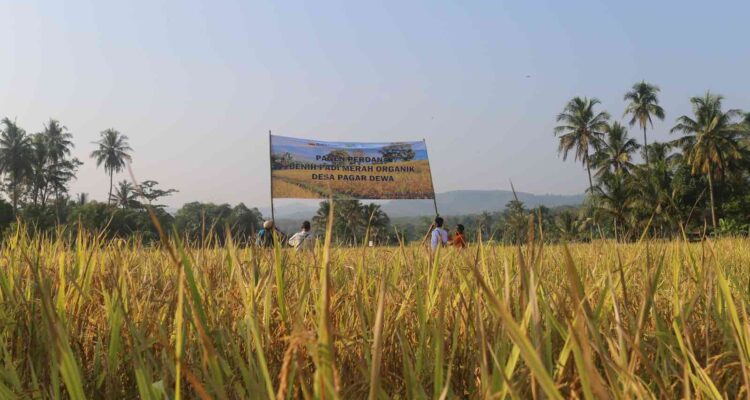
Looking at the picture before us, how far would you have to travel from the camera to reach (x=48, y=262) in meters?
2.10

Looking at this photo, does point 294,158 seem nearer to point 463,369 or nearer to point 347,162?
point 347,162

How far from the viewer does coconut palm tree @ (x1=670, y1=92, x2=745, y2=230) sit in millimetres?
42062

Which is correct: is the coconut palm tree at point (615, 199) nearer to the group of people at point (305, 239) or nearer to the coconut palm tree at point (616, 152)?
the coconut palm tree at point (616, 152)

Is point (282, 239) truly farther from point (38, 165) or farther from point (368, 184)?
point (38, 165)

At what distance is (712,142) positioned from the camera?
139ft

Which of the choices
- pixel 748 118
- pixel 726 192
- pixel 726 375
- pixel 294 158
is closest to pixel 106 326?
pixel 726 375

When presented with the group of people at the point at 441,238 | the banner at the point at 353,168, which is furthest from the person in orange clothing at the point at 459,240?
the banner at the point at 353,168

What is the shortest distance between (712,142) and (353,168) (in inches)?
1516

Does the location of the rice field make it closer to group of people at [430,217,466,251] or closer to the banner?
group of people at [430,217,466,251]

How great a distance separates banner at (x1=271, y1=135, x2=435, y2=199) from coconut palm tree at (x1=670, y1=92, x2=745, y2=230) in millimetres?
34111

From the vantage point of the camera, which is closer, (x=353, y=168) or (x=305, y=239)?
(x=305, y=239)

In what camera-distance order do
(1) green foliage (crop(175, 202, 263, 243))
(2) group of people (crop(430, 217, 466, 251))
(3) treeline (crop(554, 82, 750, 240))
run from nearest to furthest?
(2) group of people (crop(430, 217, 466, 251)), (1) green foliage (crop(175, 202, 263, 243)), (3) treeline (crop(554, 82, 750, 240))

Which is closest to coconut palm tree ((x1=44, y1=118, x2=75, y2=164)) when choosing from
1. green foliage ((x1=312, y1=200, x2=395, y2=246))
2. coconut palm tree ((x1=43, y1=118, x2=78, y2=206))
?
coconut palm tree ((x1=43, y1=118, x2=78, y2=206))

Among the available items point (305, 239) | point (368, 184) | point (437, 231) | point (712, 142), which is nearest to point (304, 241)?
point (305, 239)
